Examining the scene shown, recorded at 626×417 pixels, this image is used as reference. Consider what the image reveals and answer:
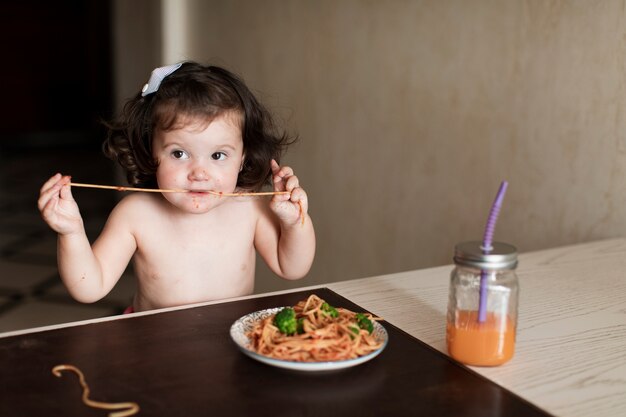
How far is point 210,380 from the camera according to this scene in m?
0.82

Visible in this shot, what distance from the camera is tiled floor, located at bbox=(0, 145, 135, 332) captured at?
9.57 ft

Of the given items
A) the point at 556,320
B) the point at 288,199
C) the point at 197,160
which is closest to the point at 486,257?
the point at 556,320

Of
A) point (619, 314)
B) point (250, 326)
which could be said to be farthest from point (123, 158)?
point (619, 314)

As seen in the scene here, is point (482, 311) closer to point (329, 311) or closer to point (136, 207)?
Answer: point (329, 311)

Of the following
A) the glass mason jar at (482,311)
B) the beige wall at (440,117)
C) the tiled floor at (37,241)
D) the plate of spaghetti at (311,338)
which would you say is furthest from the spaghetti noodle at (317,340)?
the tiled floor at (37,241)

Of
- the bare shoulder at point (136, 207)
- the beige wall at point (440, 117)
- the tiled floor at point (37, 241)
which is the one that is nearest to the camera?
the bare shoulder at point (136, 207)

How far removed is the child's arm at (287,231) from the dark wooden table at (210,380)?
0.32m

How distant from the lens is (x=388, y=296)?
1143 mm

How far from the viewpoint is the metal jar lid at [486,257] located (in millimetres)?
845

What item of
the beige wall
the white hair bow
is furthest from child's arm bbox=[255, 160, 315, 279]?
the beige wall

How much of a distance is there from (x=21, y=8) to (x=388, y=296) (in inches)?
259

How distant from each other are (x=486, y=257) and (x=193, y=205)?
569 mm

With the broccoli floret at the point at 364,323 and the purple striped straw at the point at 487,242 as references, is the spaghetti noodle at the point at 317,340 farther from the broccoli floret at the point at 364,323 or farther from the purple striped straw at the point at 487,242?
the purple striped straw at the point at 487,242

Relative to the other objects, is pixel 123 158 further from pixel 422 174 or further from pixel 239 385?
pixel 422 174
